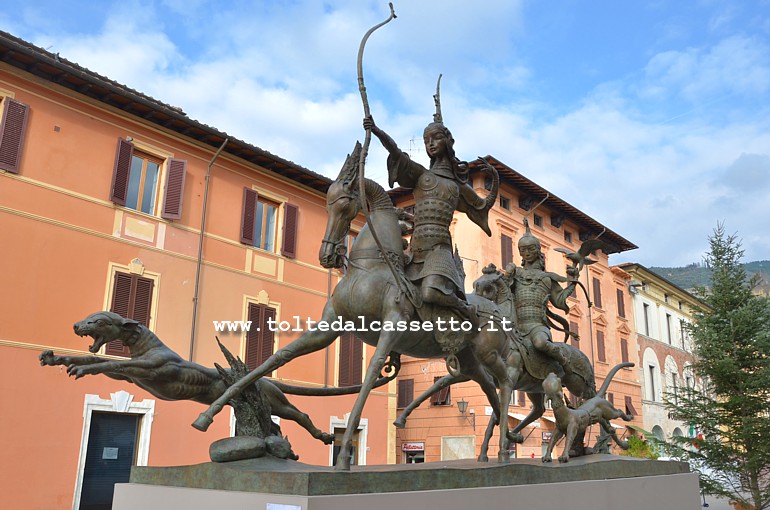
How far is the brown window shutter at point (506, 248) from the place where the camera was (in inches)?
962

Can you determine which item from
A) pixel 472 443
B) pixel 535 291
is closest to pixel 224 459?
pixel 535 291

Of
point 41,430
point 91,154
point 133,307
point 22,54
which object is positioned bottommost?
point 41,430

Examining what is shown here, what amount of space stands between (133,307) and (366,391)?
1193cm

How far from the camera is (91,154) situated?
1498cm

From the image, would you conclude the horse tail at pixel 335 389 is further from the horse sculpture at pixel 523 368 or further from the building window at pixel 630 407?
the building window at pixel 630 407

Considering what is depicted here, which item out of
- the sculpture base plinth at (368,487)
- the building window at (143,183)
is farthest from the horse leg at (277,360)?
the building window at (143,183)

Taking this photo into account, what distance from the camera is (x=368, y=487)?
11.9 feet

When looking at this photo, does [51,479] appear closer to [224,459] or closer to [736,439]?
[224,459]

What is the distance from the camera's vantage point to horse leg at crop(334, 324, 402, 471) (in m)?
3.88

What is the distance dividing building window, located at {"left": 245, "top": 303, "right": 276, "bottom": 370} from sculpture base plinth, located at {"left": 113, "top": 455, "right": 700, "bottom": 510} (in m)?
12.2

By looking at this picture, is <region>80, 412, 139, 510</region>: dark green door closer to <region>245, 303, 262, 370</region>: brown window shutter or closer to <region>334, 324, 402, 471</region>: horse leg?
<region>245, 303, 262, 370</region>: brown window shutter

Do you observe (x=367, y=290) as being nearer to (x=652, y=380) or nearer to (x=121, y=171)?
(x=121, y=171)

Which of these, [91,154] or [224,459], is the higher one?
[91,154]

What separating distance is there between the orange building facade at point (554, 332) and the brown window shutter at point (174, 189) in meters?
6.79
